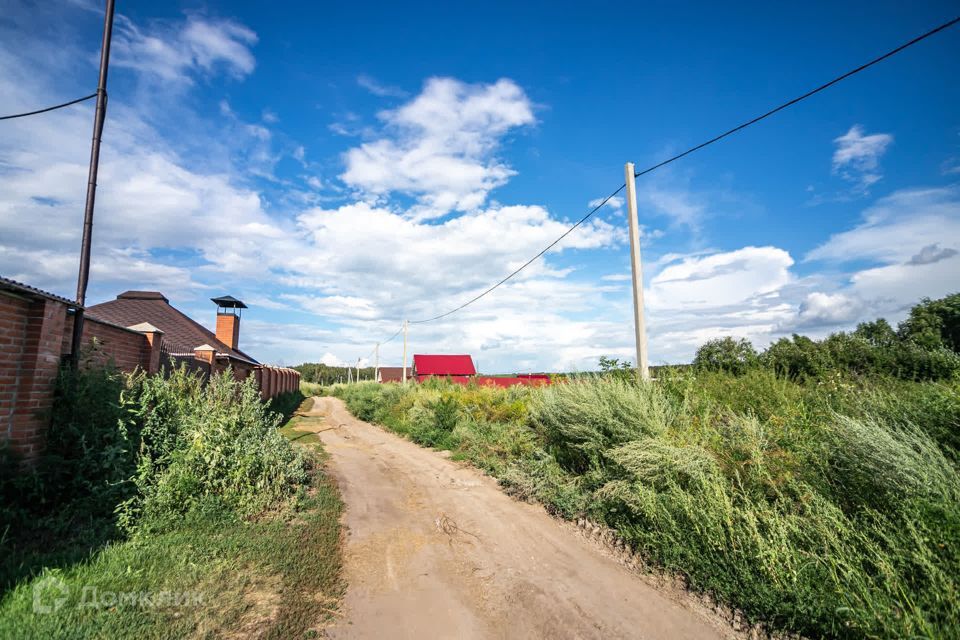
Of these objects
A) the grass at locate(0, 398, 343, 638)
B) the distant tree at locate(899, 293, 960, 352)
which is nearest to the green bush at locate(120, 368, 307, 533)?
the grass at locate(0, 398, 343, 638)

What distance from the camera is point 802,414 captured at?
506 centimetres

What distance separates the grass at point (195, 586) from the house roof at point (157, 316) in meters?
16.7

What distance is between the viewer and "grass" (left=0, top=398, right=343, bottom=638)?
2842mm

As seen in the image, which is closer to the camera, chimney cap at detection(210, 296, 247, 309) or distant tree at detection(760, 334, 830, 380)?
distant tree at detection(760, 334, 830, 380)

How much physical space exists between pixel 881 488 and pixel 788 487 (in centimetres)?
70

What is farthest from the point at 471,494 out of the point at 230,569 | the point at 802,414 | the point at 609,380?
the point at 802,414

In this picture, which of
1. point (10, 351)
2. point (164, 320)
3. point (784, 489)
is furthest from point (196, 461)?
point (164, 320)

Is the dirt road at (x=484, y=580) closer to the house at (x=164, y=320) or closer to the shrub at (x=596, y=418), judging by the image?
the shrub at (x=596, y=418)

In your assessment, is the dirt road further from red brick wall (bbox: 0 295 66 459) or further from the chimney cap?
the chimney cap

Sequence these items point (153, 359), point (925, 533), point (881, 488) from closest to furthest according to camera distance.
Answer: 1. point (925, 533)
2. point (881, 488)
3. point (153, 359)

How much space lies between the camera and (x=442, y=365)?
38.5 m

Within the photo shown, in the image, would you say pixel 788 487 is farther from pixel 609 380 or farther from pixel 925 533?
pixel 609 380

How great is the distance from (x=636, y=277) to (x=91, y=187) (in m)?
8.94

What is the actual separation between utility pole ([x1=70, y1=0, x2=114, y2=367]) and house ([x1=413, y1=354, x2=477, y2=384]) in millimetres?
31577
